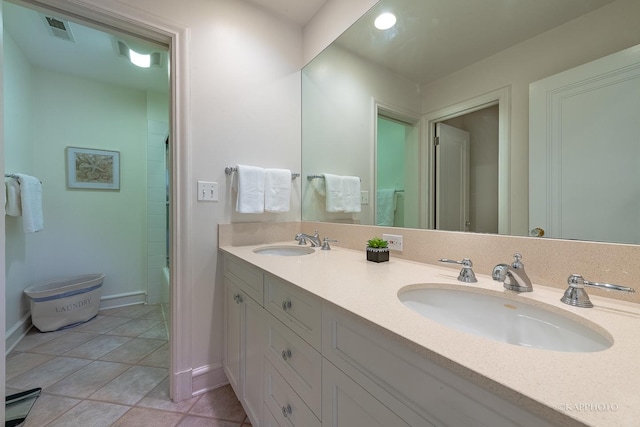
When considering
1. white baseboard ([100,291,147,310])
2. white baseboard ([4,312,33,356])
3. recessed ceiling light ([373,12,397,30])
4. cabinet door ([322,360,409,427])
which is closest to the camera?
cabinet door ([322,360,409,427])

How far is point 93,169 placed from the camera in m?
2.48

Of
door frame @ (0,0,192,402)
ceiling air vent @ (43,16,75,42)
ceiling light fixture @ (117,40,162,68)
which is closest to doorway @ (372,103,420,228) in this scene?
door frame @ (0,0,192,402)

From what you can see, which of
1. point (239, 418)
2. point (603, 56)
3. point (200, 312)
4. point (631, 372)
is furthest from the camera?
point (200, 312)

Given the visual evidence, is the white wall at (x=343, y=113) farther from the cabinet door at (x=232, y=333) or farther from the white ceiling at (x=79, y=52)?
the white ceiling at (x=79, y=52)

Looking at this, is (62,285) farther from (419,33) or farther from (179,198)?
(419,33)

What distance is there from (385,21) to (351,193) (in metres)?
0.92

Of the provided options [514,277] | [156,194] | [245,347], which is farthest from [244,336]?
[156,194]

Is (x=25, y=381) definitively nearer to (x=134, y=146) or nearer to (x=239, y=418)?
(x=239, y=418)

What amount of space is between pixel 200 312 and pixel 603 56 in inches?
74.9

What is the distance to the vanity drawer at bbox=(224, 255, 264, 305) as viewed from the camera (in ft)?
3.42

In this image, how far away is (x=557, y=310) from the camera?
1.97 ft

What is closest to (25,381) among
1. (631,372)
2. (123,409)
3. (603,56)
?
(123,409)

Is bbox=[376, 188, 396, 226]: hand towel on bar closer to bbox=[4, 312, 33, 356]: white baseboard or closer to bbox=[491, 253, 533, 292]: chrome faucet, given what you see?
bbox=[491, 253, 533, 292]: chrome faucet

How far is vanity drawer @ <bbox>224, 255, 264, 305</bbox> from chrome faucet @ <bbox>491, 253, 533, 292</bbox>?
808 mm
